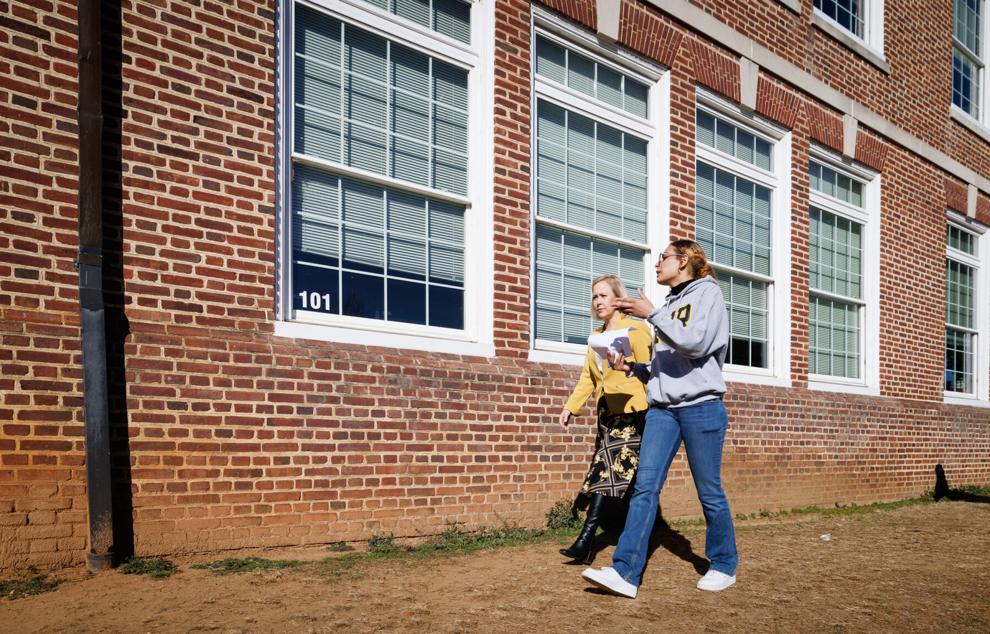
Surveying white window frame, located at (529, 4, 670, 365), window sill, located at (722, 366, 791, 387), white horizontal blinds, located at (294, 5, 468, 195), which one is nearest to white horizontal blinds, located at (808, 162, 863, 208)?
window sill, located at (722, 366, 791, 387)

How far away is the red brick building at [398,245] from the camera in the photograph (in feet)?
14.9

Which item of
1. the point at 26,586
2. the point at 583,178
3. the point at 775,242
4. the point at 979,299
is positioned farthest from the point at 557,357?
the point at 979,299

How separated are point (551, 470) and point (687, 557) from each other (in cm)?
145

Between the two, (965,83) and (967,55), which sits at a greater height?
(967,55)

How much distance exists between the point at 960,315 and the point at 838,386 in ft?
14.2

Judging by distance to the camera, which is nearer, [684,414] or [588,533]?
[684,414]

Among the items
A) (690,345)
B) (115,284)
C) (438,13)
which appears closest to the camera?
(690,345)

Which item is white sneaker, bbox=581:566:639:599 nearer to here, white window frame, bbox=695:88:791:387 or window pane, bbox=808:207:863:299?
white window frame, bbox=695:88:791:387

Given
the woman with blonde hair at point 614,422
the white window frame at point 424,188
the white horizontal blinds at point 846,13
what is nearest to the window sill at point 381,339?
the white window frame at point 424,188

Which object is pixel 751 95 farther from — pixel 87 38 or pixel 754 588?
pixel 87 38

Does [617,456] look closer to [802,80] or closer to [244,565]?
[244,565]

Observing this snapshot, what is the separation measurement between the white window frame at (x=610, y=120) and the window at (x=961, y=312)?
7.07 meters

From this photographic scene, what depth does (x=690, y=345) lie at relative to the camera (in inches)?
167

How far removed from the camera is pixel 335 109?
5.86m
